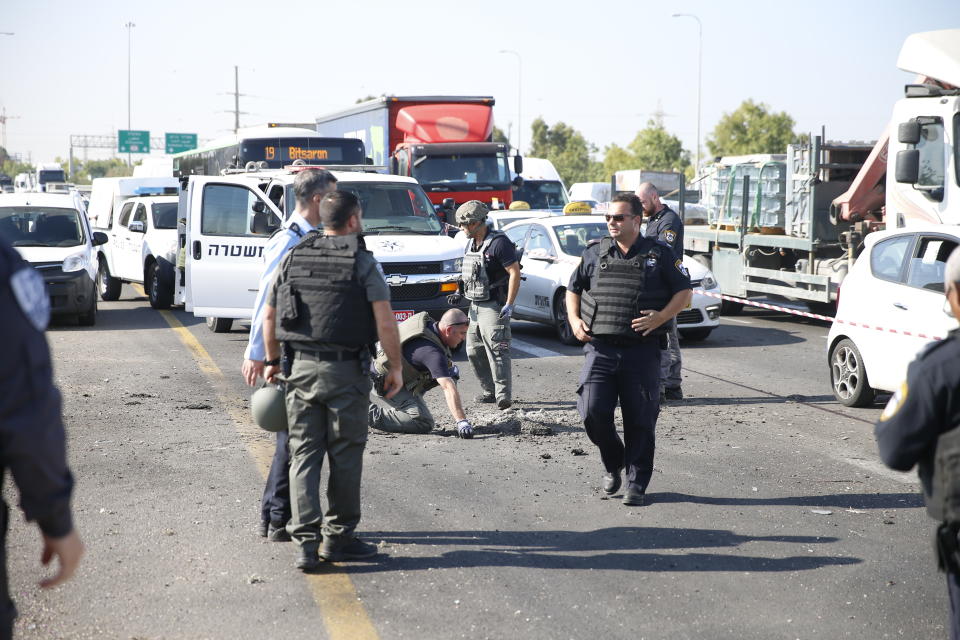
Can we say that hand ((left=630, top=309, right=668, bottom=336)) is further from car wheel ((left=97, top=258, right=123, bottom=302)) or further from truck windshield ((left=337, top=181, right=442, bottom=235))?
car wheel ((left=97, top=258, right=123, bottom=302))

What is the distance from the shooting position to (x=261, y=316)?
16.7 feet

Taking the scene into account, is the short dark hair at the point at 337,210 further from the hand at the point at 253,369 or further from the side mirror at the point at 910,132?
the side mirror at the point at 910,132

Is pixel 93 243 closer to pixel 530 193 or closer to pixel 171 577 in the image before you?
pixel 171 577

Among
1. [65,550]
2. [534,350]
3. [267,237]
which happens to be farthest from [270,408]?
[534,350]

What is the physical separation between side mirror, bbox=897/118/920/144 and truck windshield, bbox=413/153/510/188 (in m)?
10.8

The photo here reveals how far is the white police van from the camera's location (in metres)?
11.9

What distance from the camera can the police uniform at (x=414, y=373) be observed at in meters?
7.42

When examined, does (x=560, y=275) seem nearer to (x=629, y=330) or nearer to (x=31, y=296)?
(x=629, y=330)

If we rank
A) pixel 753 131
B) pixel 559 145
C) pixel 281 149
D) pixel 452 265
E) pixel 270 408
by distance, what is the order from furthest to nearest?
pixel 559 145
pixel 753 131
pixel 281 149
pixel 452 265
pixel 270 408

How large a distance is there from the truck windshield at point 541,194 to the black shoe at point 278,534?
79.1 feet

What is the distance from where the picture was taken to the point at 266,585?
471 centimetres

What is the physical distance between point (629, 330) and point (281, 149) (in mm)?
14860

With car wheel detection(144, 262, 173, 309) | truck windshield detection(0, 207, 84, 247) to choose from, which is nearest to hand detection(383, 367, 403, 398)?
truck windshield detection(0, 207, 84, 247)

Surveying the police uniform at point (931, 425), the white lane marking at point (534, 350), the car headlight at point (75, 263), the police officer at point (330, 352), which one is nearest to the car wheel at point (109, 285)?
the car headlight at point (75, 263)
